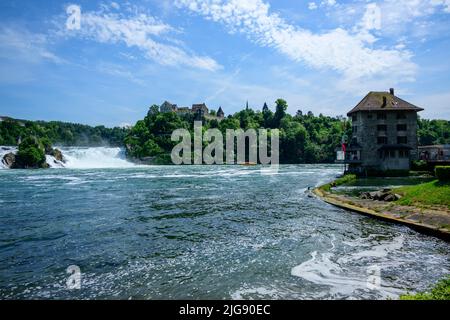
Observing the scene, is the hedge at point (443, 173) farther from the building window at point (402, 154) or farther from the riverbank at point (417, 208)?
the building window at point (402, 154)

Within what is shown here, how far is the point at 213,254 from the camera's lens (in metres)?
14.3

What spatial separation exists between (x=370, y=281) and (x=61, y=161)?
349 feet

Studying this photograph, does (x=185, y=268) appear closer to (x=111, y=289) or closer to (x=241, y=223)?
(x=111, y=289)

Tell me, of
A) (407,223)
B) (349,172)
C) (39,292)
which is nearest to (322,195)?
(407,223)

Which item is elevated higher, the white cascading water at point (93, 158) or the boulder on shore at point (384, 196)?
the white cascading water at point (93, 158)

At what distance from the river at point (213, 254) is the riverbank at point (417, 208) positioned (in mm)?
788

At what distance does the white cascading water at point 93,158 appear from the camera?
10269 cm

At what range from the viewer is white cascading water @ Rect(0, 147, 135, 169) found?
97750mm

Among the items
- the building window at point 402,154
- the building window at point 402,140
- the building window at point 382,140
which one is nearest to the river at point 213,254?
the building window at point 382,140

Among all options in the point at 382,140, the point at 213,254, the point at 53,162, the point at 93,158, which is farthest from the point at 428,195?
the point at 93,158

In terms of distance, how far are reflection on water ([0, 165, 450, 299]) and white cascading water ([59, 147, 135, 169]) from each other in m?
84.0

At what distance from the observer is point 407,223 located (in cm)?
A: 1916

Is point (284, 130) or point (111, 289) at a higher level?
point (284, 130)

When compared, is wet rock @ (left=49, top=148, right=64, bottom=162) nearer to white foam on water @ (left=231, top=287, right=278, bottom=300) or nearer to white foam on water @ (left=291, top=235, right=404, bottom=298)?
white foam on water @ (left=291, top=235, right=404, bottom=298)
